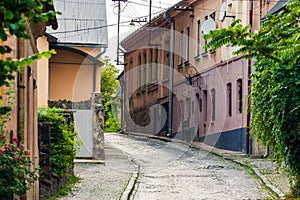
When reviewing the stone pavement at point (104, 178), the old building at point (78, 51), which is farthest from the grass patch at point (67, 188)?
the old building at point (78, 51)

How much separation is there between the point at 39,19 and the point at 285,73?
388 inches

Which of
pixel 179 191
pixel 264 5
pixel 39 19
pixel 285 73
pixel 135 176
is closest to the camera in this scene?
pixel 39 19

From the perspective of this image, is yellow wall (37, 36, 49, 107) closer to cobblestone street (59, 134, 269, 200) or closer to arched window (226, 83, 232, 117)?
cobblestone street (59, 134, 269, 200)

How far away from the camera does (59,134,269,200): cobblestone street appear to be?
45.9 ft

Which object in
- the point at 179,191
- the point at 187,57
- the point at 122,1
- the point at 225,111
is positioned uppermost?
the point at 122,1

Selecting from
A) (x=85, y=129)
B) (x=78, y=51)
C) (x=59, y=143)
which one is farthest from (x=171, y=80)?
(x=59, y=143)

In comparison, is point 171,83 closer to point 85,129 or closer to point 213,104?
point 213,104

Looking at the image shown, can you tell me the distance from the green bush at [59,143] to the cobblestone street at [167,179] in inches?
24.8

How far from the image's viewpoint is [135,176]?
675 inches

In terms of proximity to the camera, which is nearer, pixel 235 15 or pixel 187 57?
pixel 235 15

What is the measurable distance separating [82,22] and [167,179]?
15484 millimetres

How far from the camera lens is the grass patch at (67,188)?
13.3 metres

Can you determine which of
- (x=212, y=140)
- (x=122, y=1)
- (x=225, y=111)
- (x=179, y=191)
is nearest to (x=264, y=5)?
(x=225, y=111)

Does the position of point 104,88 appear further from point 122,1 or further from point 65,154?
point 65,154
